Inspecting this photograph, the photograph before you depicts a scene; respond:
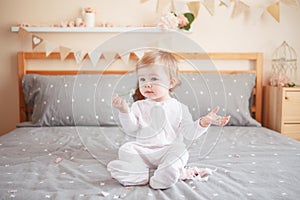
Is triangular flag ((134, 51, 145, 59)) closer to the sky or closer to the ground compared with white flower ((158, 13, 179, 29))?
closer to the ground

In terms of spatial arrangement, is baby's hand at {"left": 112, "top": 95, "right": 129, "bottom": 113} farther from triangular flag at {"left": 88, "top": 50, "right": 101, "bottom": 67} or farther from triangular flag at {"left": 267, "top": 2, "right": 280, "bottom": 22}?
triangular flag at {"left": 267, "top": 2, "right": 280, "bottom": 22}

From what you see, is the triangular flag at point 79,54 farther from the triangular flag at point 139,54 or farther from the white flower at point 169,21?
the triangular flag at point 139,54

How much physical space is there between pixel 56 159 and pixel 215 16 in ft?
5.94

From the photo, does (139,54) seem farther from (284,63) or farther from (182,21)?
(284,63)

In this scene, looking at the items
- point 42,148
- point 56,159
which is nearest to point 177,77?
point 56,159

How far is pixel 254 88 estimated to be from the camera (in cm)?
286

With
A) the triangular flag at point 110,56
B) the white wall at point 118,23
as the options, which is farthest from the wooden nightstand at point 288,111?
the triangular flag at point 110,56

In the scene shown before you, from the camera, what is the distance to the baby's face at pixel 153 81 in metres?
1.23

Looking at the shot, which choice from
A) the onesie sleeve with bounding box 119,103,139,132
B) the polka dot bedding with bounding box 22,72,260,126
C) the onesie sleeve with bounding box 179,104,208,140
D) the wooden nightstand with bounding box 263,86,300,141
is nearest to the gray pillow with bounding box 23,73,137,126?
the polka dot bedding with bounding box 22,72,260,126

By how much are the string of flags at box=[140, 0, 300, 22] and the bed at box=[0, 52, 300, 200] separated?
55cm

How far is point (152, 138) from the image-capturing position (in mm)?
1311

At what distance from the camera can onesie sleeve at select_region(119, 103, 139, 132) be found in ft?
4.33

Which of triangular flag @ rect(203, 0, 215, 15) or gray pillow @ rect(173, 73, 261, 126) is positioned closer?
gray pillow @ rect(173, 73, 261, 126)

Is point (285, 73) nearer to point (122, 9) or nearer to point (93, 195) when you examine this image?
point (122, 9)
